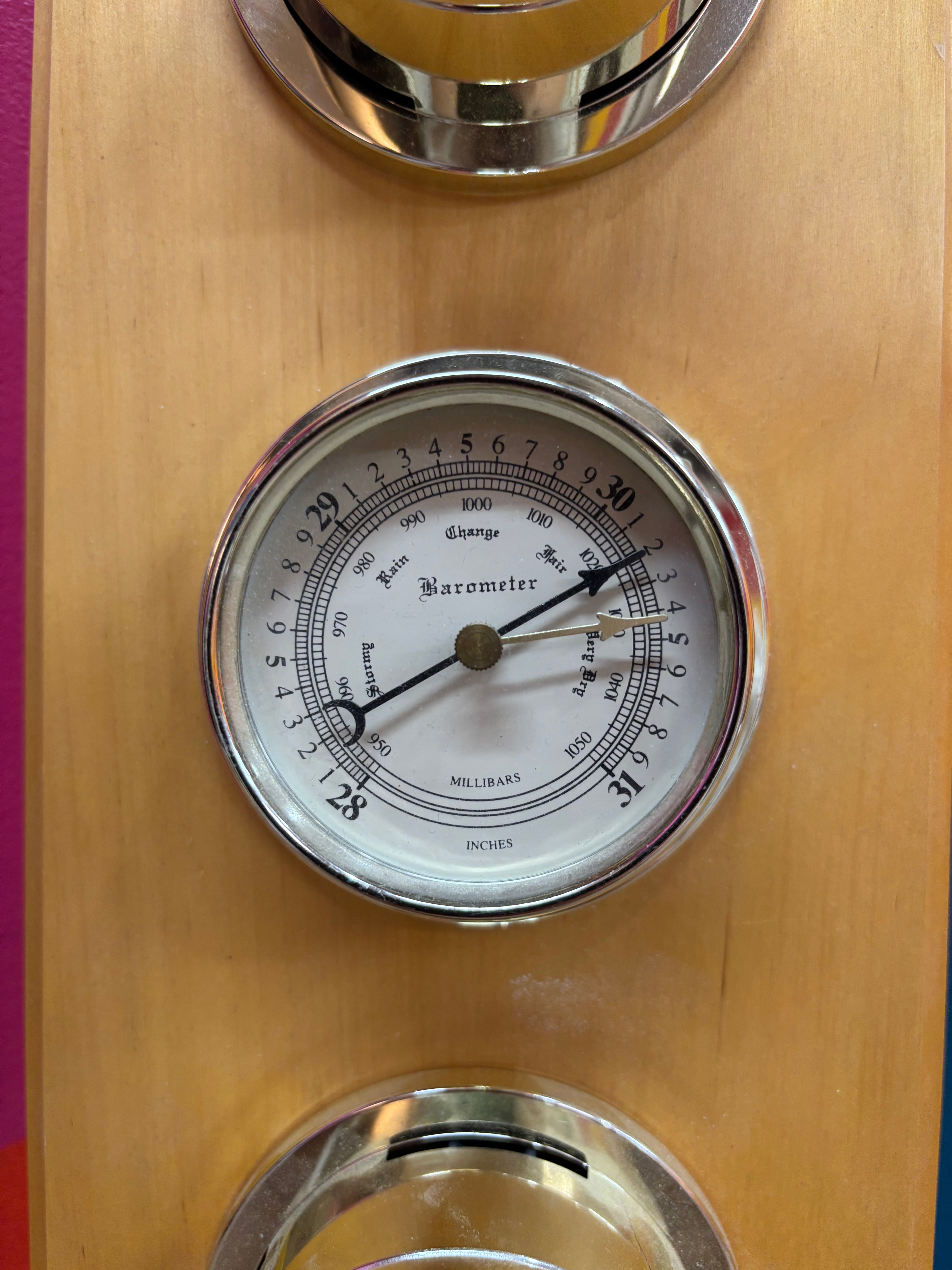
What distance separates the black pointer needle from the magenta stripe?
0.45 meters

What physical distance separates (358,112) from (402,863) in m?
0.49

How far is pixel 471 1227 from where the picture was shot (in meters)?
0.54

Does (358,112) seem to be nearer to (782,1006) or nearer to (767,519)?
(767,519)

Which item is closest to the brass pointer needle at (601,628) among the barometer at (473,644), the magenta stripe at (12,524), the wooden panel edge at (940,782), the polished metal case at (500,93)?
the barometer at (473,644)

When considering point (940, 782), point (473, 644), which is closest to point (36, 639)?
point (473, 644)

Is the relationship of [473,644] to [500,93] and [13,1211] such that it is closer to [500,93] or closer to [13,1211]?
[500,93]

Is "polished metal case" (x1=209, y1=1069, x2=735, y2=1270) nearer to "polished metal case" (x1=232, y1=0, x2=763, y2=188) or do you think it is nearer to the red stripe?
the red stripe

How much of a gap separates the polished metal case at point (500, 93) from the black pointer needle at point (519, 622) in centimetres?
26

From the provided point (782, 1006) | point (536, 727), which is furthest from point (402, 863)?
point (782, 1006)

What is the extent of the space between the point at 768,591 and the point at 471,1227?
431 mm

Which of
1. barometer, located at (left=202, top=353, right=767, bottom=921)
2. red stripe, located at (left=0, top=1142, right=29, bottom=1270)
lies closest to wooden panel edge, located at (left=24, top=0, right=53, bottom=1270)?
barometer, located at (left=202, top=353, right=767, bottom=921)

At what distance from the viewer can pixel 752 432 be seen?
1.91ft

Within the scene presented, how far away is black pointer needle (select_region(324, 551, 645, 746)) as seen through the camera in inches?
22.6

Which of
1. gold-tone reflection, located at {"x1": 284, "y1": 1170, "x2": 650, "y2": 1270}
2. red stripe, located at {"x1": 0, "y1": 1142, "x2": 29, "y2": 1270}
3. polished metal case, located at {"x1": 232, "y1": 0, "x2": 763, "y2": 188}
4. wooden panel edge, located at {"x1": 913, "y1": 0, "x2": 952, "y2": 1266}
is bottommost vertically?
red stripe, located at {"x1": 0, "y1": 1142, "x2": 29, "y2": 1270}
